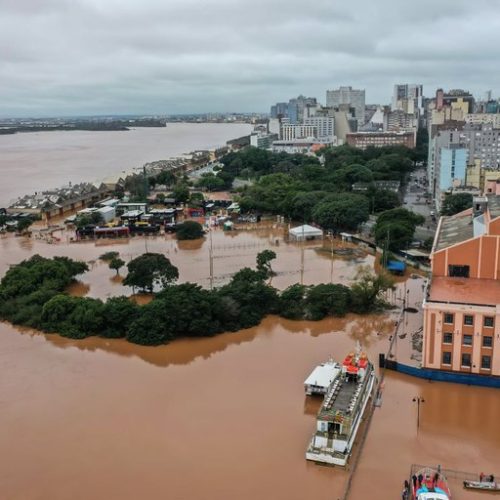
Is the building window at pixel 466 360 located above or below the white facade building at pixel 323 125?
below

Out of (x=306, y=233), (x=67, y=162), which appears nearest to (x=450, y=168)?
(x=306, y=233)

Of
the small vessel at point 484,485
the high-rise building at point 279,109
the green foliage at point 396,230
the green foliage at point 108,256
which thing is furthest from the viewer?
the high-rise building at point 279,109

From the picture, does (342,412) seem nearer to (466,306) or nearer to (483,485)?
(483,485)

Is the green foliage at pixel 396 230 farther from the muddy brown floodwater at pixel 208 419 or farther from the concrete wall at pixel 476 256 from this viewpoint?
the concrete wall at pixel 476 256

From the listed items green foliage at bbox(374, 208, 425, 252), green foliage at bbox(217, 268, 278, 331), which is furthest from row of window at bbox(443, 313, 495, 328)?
green foliage at bbox(374, 208, 425, 252)

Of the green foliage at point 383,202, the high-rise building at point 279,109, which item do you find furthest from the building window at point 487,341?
the high-rise building at point 279,109

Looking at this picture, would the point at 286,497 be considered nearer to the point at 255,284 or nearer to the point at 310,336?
the point at 310,336

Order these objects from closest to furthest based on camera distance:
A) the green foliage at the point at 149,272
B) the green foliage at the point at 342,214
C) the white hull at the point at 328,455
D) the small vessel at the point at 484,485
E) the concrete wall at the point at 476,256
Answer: the small vessel at the point at 484,485
the white hull at the point at 328,455
the concrete wall at the point at 476,256
the green foliage at the point at 149,272
the green foliage at the point at 342,214
